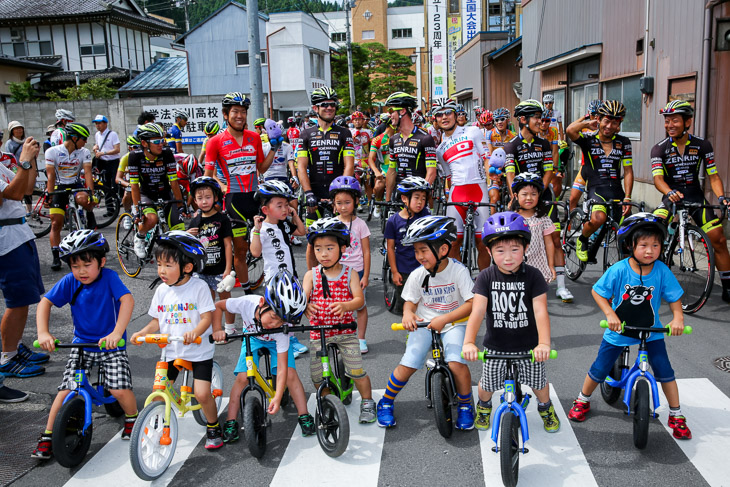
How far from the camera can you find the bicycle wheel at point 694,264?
23.5 ft

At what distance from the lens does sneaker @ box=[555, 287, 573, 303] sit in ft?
26.0

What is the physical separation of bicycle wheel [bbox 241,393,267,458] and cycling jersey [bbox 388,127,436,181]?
16.5 feet

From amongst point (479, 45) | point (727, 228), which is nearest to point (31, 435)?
point (727, 228)

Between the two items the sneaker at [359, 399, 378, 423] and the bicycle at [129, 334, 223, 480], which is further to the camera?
the sneaker at [359, 399, 378, 423]

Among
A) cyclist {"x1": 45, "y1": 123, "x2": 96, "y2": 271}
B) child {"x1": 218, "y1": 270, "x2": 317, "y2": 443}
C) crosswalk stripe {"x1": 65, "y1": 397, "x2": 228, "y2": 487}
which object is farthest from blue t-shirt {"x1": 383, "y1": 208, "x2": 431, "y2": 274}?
cyclist {"x1": 45, "y1": 123, "x2": 96, "y2": 271}

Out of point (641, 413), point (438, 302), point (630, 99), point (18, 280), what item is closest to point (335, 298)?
point (438, 302)

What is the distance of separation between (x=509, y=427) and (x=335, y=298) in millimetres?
1796

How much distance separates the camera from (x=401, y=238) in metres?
6.53

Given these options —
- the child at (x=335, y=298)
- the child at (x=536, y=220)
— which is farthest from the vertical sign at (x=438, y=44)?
the child at (x=335, y=298)

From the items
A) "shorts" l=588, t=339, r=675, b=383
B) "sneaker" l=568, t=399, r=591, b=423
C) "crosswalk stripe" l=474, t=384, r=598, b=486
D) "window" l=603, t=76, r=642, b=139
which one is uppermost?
"window" l=603, t=76, r=642, b=139

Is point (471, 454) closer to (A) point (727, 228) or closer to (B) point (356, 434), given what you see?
(B) point (356, 434)

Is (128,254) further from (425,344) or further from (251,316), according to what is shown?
(425,344)

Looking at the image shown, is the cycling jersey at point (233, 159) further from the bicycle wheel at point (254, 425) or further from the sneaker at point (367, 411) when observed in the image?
the bicycle wheel at point (254, 425)

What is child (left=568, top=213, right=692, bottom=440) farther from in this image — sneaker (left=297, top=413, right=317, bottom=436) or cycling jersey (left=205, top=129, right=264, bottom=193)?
cycling jersey (left=205, top=129, right=264, bottom=193)
